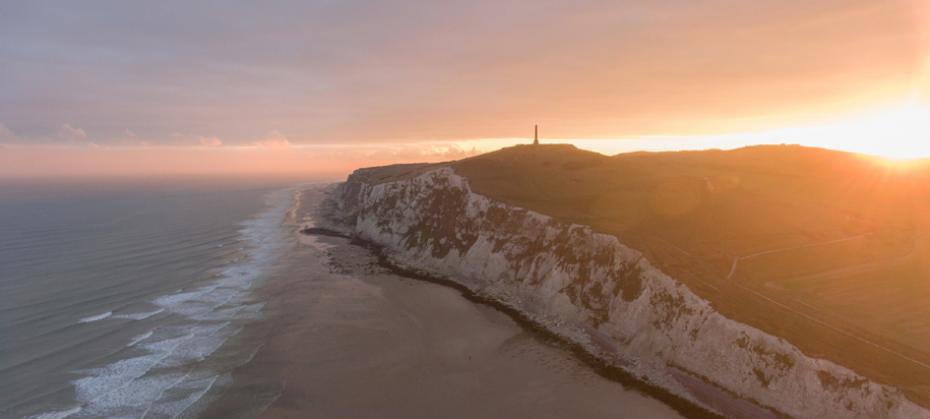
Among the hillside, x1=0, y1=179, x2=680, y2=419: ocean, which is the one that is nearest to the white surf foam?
x1=0, y1=179, x2=680, y2=419: ocean

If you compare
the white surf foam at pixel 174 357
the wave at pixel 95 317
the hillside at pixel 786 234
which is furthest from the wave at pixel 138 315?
the hillside at pixel 786 234

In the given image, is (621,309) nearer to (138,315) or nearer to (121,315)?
(138,315)

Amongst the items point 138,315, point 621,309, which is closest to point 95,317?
point 138,315

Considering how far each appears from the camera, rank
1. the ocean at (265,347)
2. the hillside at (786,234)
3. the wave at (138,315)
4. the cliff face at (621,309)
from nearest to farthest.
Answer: the cliff face at (621,309), the ocean at (265,347), the hillside at (786,234), the wave at (138,315)

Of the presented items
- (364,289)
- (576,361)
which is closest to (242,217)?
(364,289)

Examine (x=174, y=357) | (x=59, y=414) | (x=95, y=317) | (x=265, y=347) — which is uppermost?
(x=95, y=317)

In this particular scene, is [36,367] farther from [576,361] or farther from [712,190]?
[712,190]

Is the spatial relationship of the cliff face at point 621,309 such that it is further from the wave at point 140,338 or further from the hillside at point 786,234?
the wave at point 140,338
